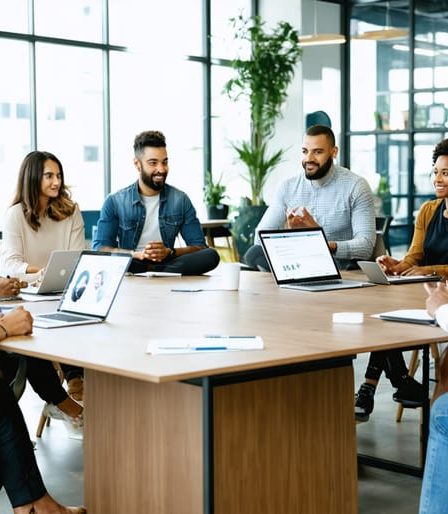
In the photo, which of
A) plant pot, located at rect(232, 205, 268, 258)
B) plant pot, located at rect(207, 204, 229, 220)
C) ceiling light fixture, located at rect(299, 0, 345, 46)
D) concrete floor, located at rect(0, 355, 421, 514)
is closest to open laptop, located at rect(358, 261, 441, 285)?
concrete floor, located at rect(0, 355, 421, 514)

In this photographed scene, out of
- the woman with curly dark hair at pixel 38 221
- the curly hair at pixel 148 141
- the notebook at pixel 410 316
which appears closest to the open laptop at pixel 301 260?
the notebook at pixel 410 316

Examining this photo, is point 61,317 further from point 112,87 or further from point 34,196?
point 112,87

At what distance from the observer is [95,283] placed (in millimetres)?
3105

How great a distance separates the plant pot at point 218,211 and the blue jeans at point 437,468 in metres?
8.11

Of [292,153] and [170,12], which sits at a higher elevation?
[170,12]

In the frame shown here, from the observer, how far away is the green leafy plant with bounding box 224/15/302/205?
1065 centimetres

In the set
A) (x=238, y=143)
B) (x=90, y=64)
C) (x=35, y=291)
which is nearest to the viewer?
(x=35, y=291)

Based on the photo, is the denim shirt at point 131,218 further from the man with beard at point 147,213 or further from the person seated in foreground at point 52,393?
the person seated in foreground at point 52,393

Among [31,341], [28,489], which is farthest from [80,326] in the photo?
[28,489]

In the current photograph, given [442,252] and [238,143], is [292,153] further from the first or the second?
[442,252]

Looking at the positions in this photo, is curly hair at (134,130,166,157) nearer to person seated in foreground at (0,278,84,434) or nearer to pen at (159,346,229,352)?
person seated in foreground at (0,278,84,434)

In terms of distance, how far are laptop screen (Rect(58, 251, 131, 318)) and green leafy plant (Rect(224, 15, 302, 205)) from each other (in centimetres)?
753

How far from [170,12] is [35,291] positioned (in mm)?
7304

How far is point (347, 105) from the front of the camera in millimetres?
12367
